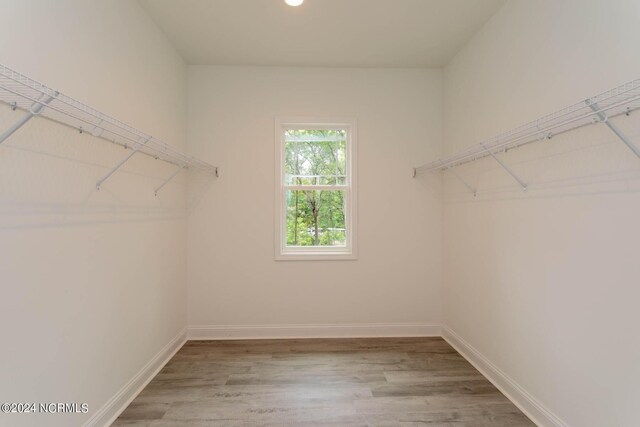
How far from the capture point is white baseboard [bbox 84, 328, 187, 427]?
1.67 metres

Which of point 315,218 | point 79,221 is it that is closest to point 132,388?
point 79,221

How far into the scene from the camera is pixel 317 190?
3.05m

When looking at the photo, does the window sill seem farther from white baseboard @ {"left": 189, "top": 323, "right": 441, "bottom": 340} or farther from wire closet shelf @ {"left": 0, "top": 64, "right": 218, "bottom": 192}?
wire closet shelf @ {"left": 0, "top": 64, "right": 218, "bottom": 192}

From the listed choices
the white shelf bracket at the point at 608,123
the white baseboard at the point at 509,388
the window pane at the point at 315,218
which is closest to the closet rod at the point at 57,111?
the window pane at the point at 315,218

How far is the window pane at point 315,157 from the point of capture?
3.03 m

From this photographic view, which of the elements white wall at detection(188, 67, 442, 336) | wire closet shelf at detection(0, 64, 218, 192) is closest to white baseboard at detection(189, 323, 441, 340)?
white wall at detection(188, 67, 442, 336)

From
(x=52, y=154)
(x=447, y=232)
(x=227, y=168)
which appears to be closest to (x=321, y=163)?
(x=227, y=168)

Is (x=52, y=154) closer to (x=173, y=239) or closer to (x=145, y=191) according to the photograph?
(x=145, y=191)

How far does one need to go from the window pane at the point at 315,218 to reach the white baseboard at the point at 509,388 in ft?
4.58

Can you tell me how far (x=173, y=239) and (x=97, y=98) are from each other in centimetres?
126

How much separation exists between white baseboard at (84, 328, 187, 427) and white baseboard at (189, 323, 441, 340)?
312 millimetres

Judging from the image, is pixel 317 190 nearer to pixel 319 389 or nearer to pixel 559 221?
pixel 319 389

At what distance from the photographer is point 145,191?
2121 millimetres

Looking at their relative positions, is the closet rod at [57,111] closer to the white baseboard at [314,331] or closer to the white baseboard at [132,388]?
the white baseboard at [132,388]
